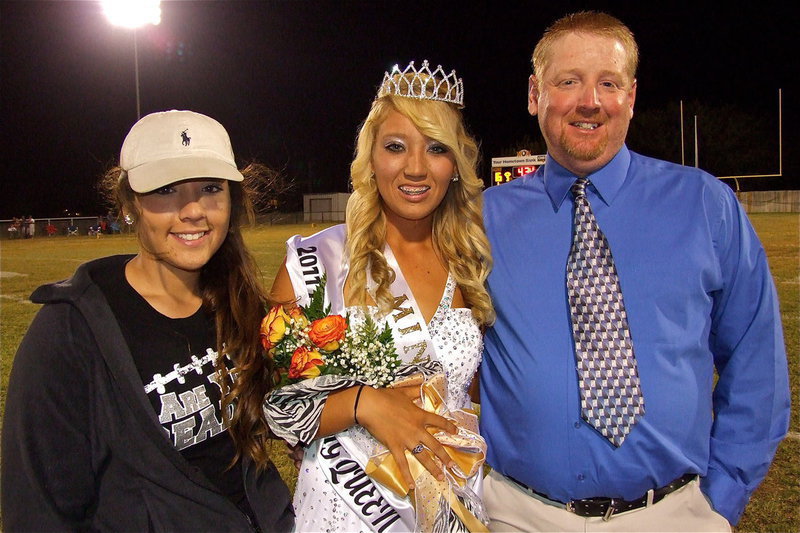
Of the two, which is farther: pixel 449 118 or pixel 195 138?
pixel 449 118

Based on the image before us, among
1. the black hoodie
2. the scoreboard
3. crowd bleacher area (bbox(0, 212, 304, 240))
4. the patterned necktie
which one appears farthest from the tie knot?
crowd bleacher area (bbox(0, 212, 304, 240))

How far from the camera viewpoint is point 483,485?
2.34 m

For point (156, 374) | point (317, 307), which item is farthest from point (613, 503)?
point (156, 374)

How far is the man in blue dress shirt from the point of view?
2074 mm

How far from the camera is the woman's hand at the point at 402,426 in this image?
6.64 feet

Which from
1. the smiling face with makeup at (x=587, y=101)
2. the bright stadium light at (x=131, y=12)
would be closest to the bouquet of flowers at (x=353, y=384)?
the smiling face with makeup at (x=587, y=101)

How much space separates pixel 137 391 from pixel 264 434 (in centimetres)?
50

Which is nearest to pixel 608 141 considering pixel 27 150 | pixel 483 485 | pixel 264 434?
pixel 483 485

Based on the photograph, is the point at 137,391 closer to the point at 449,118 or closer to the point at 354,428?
the point at 354,428

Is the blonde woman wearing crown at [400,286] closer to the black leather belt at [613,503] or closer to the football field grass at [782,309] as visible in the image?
the black leather belt at [613,503]

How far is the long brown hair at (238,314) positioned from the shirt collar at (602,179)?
107 cm

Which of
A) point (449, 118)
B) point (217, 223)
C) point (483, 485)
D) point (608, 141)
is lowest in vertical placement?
point (483, 485)

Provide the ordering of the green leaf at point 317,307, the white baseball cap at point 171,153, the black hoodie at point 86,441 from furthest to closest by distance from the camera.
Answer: the green leaf at point 317,307, the white baseball cap at point 171,153, the black hoodie at point 86,441

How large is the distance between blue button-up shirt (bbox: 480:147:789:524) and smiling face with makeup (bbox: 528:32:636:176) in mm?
86
